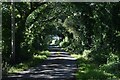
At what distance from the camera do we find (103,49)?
2847cm

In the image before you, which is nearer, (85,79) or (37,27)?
(85,79)

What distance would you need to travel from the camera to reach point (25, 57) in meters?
29.8

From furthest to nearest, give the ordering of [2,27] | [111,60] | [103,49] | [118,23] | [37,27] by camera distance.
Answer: [37,27] < [103,49] < [2,27] < [118,23] < [111,60]

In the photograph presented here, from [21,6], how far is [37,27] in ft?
50.5

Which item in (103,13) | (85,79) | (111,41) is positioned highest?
(103,13)

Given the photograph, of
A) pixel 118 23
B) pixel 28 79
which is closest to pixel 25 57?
pixel 118 23

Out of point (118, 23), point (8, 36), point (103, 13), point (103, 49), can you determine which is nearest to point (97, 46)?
point (103, 49)

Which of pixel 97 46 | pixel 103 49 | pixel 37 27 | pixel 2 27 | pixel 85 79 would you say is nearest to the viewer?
pixel 85 79

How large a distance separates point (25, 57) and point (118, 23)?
9.32 metres

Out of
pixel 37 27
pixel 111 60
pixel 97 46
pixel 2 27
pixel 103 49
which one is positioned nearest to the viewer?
pixel 111 60

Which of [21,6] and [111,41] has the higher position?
[21,6]

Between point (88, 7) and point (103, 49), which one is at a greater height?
point (88, 7)

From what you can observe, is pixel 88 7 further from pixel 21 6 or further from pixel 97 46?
pixel 21 6

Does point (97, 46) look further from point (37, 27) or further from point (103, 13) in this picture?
point (37, 27)
